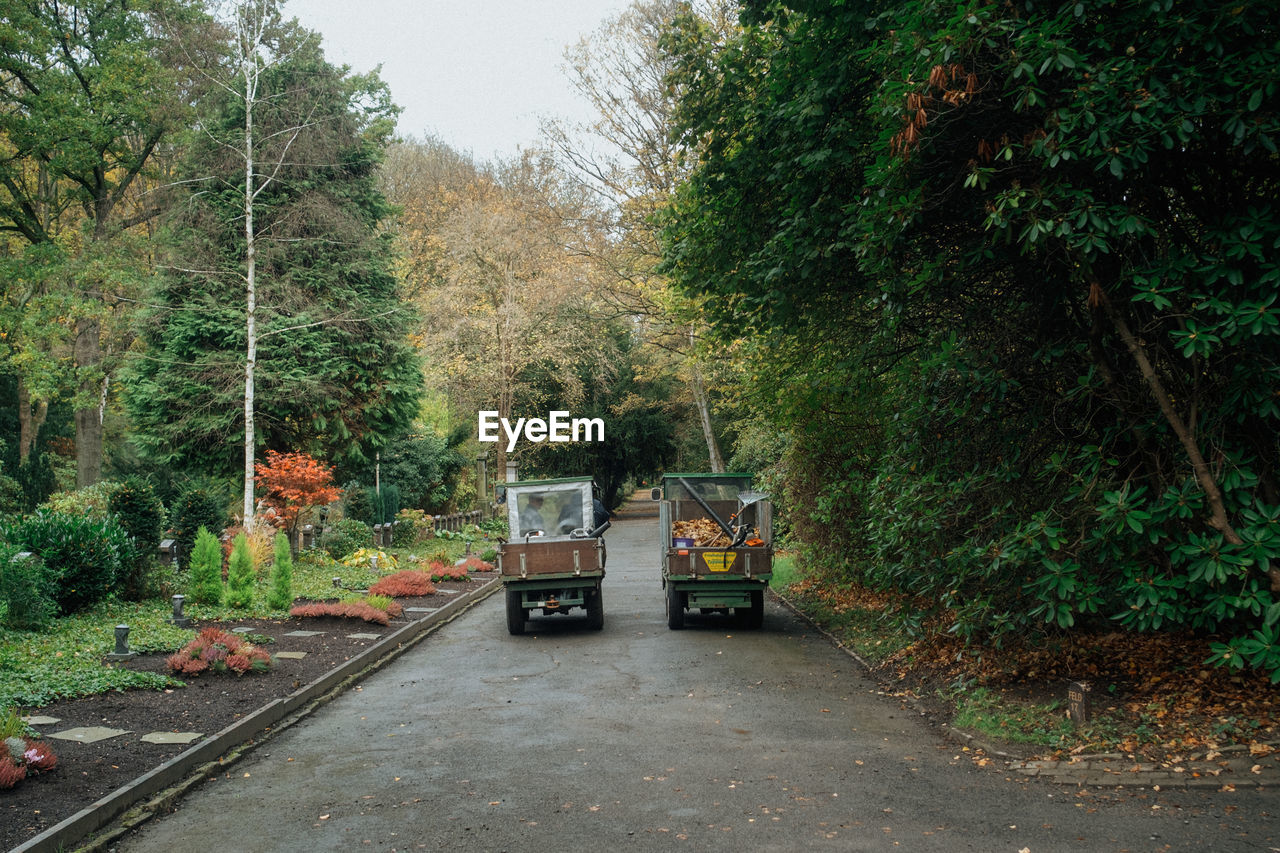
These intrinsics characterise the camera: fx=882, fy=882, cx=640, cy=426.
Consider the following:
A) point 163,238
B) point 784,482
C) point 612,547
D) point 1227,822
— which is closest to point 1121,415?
point 1227,822

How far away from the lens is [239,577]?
14414mm

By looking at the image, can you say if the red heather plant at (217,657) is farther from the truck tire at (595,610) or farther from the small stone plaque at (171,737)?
the truck tire at (595,610)

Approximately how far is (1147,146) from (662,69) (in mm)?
23185

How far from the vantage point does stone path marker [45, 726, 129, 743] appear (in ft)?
24.0

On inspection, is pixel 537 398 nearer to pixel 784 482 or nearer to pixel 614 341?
pixel 614 341

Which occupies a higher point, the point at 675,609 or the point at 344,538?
the point at 344,538

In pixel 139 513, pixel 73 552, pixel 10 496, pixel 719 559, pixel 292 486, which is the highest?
pixel 292 486

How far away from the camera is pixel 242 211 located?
2522 cm

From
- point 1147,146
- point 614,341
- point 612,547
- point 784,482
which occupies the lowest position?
point 612,547

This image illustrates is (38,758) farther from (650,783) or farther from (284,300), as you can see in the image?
(284,300)

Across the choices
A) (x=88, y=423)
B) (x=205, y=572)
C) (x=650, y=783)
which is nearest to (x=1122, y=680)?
(x=650, y=783)

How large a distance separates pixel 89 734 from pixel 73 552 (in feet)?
21.6

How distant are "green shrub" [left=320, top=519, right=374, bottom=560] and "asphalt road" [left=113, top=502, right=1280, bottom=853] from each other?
43.8ft

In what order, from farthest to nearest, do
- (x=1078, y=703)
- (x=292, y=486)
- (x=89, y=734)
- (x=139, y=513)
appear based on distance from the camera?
1. (x=292, y=486)
2. (x=139, y=513)
3. (x=89, y=734)
4. (x=1078, y=703)
